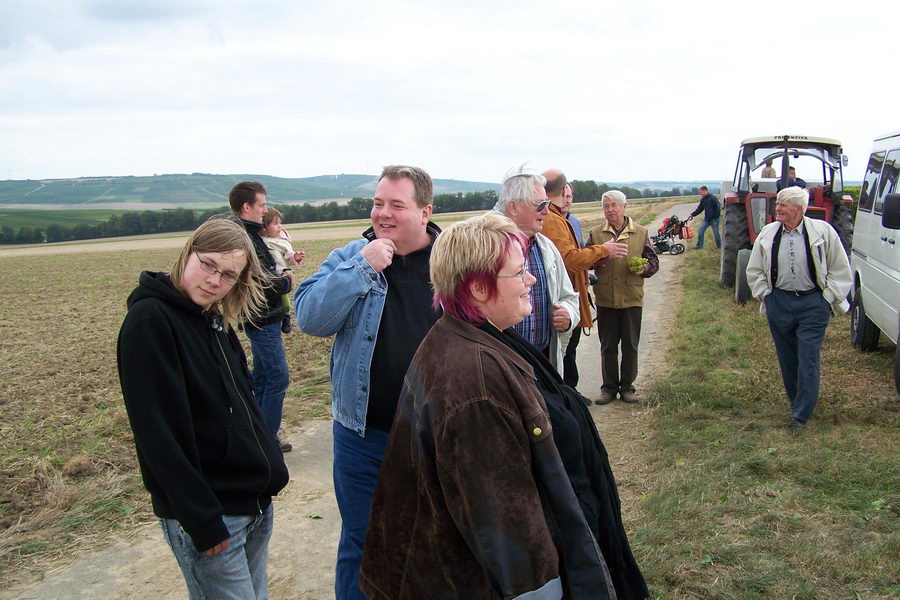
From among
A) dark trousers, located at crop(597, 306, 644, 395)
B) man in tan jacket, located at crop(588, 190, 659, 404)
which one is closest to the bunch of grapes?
man in tan jacket, located at crop(588, 190, 659, 404)

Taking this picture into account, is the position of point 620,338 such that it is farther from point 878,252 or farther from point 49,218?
point 49,218

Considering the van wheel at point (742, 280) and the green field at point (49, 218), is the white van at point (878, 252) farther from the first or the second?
the green field at point (49, 218)

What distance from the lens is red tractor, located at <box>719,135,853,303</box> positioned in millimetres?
10477

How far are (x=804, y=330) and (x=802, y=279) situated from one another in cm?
38

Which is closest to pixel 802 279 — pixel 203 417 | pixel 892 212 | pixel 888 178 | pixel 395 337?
pixel 892 212

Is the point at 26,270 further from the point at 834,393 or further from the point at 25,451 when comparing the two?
the point at 834,393

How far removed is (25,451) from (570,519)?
4.75m

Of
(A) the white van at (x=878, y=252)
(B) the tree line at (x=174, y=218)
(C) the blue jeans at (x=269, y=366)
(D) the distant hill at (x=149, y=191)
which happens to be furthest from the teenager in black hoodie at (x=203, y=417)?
(D) the distant hill at (x=149, y=191)

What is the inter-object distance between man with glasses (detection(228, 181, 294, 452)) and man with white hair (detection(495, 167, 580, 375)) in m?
1.73

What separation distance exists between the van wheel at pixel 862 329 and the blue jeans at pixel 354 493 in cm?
625

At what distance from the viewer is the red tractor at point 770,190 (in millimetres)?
10477

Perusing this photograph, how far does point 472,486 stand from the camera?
168cm

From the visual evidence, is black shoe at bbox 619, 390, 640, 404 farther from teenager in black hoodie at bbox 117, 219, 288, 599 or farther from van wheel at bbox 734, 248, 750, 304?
van wheel at bbox 734, 248, 750, 304

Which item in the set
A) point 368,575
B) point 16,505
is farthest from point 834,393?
point 16,505
